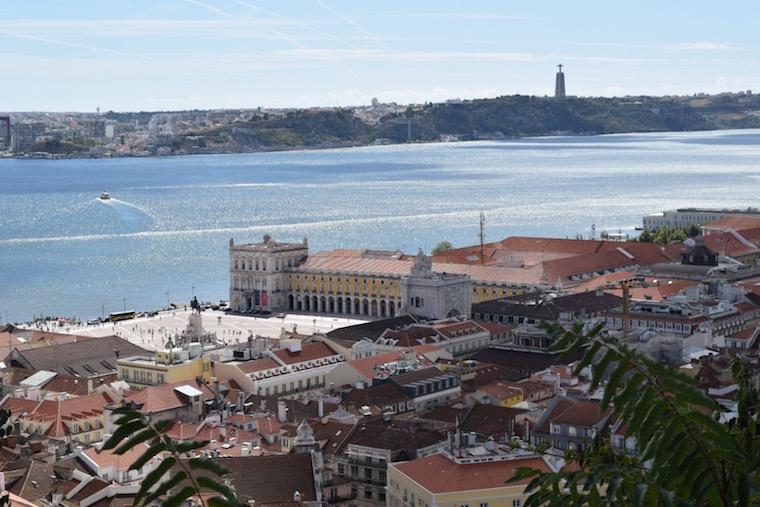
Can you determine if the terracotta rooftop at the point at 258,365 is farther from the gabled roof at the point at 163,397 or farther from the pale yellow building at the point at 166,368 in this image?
the gabled roof at the point at 163,397

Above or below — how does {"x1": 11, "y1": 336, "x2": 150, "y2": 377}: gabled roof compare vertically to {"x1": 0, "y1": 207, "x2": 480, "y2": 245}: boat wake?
above

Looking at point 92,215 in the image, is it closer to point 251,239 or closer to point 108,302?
point 251,239

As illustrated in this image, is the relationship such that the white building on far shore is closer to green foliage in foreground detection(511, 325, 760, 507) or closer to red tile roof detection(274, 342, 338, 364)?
red tile roof detection(274, 342, 338, 364)

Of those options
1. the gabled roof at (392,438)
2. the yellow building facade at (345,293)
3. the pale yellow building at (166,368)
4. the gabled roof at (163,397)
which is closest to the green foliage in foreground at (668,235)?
the yellow building facade at (345,293)

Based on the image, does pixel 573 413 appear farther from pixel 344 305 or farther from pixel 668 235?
pixel 668 235

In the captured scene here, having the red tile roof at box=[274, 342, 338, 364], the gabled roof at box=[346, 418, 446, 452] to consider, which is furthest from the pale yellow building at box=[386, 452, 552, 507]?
the red tile roof at box=[274, 342, 338, 364]

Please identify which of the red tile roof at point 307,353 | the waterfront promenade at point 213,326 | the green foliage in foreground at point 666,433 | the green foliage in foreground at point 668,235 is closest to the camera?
the green foliage in foreground at point 666,433
